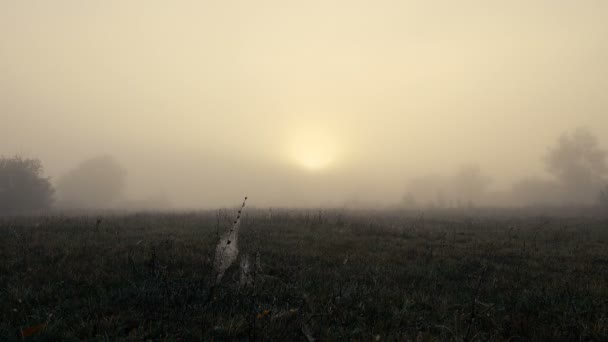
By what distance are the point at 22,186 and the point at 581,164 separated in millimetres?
84296

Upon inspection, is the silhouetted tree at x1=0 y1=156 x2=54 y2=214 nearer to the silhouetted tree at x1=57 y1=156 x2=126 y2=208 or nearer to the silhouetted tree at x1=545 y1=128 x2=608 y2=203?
the silhouetted tree at x1=57 y1=156 x2=126 y2=208

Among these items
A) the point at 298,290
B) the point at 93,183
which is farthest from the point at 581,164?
the point at 93,183

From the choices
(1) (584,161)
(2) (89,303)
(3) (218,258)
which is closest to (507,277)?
(3) (218,258)

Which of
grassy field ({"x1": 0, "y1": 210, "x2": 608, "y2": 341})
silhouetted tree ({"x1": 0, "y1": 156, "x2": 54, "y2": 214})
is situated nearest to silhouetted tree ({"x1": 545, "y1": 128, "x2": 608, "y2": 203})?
grassy field ({"x1": 0, "y1": 210, "x2": 608, "y2": 341})

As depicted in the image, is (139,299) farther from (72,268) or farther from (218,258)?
(72,268)

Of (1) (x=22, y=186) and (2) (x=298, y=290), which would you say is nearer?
(2) (x=298, y=290)

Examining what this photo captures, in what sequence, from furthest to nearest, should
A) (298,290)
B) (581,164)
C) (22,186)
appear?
(581,164) → (22,186) → (298,290)

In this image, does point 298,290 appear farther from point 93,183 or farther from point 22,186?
point 93,183

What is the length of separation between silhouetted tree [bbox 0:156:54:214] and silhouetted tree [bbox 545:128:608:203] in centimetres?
8027

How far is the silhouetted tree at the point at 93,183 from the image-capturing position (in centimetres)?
6625

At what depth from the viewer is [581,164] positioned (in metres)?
58.5

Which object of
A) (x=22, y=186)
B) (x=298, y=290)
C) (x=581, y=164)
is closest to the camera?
(x=298, y=290)

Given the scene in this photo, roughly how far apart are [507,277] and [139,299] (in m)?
7.91

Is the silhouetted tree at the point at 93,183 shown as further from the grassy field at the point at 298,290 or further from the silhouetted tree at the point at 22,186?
the grassy field at the point at 298,290
